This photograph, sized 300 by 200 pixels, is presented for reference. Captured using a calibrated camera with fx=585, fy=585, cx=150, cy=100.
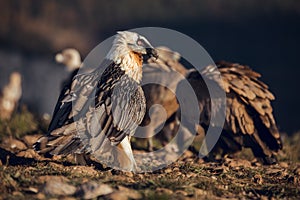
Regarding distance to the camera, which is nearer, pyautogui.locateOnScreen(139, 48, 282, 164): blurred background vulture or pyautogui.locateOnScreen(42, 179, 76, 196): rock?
pyautogui.locateOnScreen(42, 179, 76, 196): rock

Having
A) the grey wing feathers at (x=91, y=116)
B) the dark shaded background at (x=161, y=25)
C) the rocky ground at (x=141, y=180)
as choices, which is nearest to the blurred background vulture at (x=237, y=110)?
the rocky ground at (x=141, y=180)

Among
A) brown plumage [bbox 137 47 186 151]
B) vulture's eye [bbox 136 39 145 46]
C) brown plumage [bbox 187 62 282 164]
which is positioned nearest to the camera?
vulture's eye [bbox 136 39 145 46]

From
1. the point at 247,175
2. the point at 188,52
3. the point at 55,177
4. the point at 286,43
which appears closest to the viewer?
the point at 55,177

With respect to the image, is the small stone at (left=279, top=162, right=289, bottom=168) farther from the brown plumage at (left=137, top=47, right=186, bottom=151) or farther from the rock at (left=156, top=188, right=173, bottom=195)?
the rock at (left=156, top=188, right=173, bottom=195)

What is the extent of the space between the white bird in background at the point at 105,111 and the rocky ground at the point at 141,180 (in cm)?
25

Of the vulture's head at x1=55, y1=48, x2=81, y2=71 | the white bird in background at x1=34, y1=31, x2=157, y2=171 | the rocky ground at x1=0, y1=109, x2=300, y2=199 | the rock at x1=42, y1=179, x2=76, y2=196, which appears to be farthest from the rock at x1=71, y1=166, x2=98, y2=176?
the vulture's head at x1=55, y1=48, x2=81, y2=71

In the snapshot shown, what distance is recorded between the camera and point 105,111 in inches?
246

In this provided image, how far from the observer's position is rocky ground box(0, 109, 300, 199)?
5156 millimetres

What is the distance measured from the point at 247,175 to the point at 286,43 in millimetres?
10959

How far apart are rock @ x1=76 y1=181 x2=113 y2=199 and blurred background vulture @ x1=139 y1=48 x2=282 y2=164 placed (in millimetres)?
2739

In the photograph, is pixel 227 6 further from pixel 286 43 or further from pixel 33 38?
pixel 33 38

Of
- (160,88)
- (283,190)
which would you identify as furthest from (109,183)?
(160,88)

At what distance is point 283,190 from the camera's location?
5777mm

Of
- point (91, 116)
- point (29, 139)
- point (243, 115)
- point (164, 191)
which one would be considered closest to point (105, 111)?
point (91, 116)
